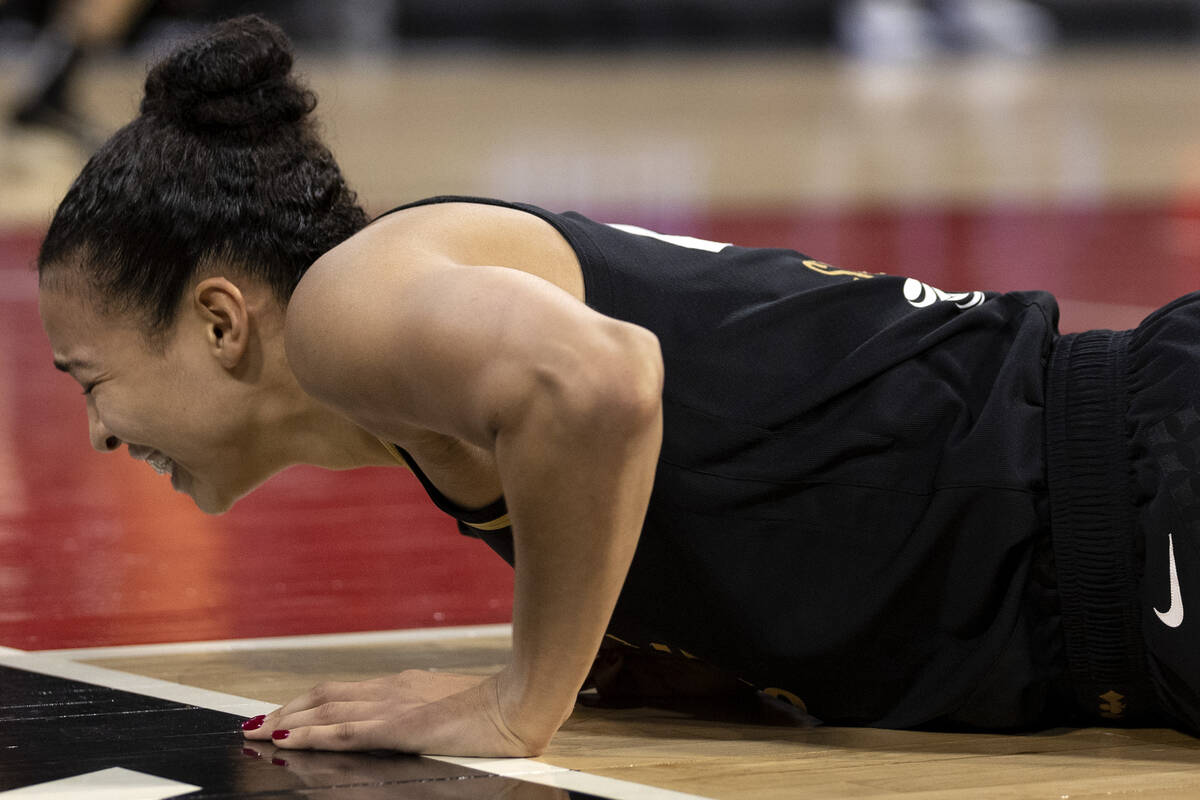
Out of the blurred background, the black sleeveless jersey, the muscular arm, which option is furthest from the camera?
the blurred background

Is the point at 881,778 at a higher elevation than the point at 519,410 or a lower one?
lower

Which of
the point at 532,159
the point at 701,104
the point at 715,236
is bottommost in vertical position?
the point at 715,236

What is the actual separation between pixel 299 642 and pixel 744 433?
0.81 m

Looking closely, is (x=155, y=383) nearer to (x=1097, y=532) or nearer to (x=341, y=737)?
(x=341, y=737)

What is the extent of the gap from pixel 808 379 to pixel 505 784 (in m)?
0.47

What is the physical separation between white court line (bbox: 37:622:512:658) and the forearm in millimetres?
721

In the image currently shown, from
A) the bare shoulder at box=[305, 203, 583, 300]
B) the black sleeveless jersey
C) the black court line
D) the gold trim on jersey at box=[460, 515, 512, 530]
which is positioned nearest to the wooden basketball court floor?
the black court line

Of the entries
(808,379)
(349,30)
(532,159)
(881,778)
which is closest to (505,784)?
(881,778)

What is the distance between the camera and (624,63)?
57.4ft

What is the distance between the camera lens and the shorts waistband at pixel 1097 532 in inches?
65.1

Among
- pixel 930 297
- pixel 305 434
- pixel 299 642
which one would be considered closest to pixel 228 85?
pixel 305 434

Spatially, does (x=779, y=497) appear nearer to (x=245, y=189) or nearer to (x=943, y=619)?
(x=943, y=619)

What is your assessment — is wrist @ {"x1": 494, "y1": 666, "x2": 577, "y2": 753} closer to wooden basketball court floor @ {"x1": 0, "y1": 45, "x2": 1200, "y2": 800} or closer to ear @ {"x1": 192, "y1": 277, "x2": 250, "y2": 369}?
wooden basketball court floor @ {"x1": 0, "y1": 45, "x2": 1200, "y2": 800}

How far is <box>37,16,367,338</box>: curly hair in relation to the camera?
164 centimetres
